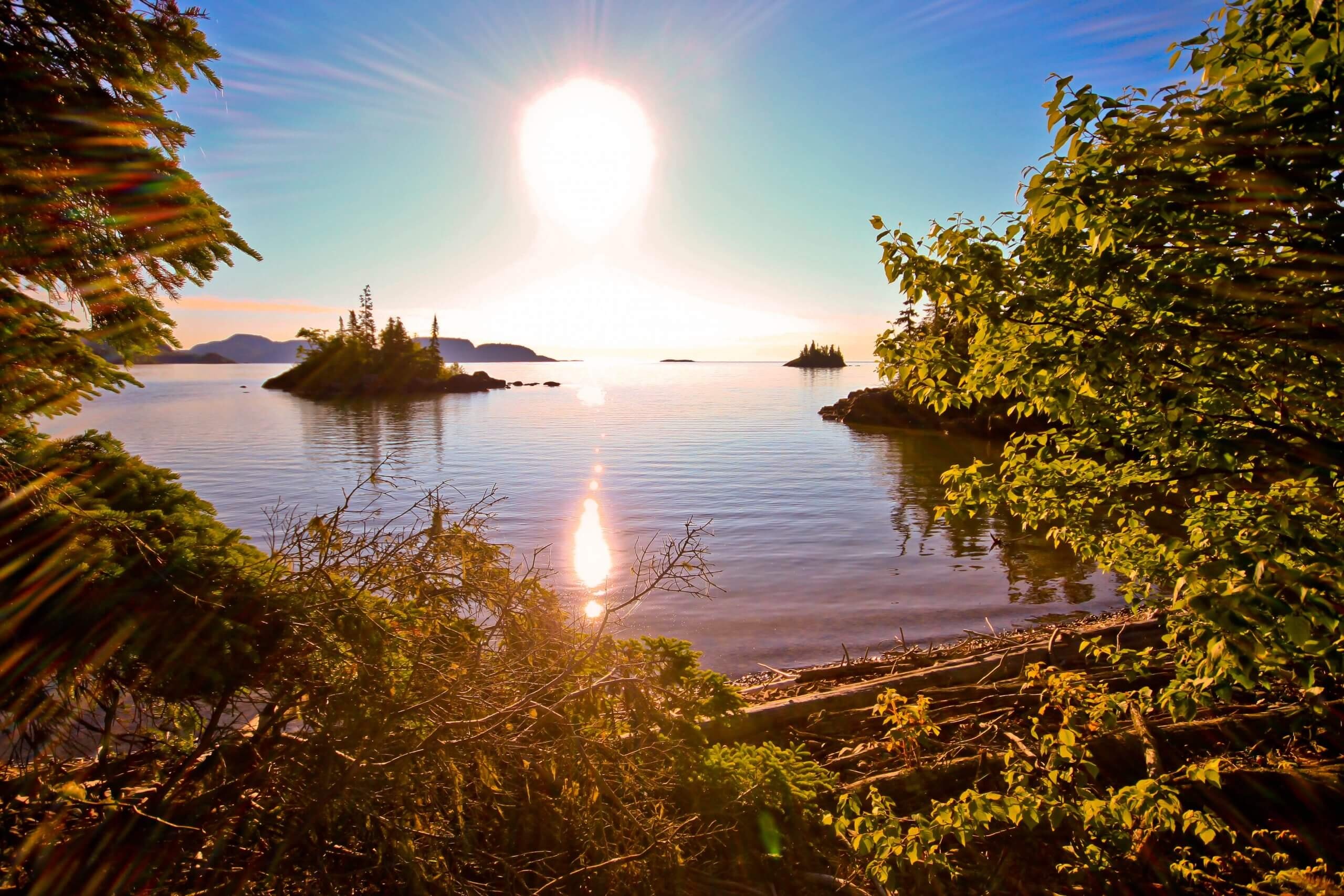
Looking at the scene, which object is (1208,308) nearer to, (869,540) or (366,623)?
(366,623)

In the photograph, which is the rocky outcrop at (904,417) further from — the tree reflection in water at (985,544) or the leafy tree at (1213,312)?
the leafy tree at (1213,312)

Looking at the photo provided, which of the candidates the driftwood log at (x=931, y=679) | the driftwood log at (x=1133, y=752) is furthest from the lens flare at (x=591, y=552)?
the driftwood log at (x=1133, y=752)

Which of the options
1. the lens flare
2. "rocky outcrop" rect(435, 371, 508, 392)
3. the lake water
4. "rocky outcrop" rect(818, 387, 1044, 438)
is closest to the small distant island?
"rocky outcrop" rect(435, 371, 508, 392)

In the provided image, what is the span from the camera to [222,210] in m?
4.95

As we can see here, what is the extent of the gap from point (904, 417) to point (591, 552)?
48195mm

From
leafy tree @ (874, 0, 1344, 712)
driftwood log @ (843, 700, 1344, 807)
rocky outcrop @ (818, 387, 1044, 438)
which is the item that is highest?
leafy tree @ (874, 0, 1344, 712)

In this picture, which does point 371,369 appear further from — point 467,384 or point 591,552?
point 591,552

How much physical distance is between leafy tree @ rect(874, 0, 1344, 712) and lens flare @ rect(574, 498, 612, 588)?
13.4 meters

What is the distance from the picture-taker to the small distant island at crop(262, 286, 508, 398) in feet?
401

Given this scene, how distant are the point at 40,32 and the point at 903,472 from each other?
35.4m

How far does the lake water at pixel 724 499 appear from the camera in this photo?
14273 mm

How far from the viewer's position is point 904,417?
6128 cm

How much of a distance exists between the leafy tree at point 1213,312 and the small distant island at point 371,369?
123m

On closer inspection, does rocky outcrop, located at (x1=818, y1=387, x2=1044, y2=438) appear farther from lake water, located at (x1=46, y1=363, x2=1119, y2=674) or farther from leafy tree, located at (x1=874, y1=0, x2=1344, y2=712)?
leafy tree, located at (x1=874, y1=0, x2=1344, y2=712)
